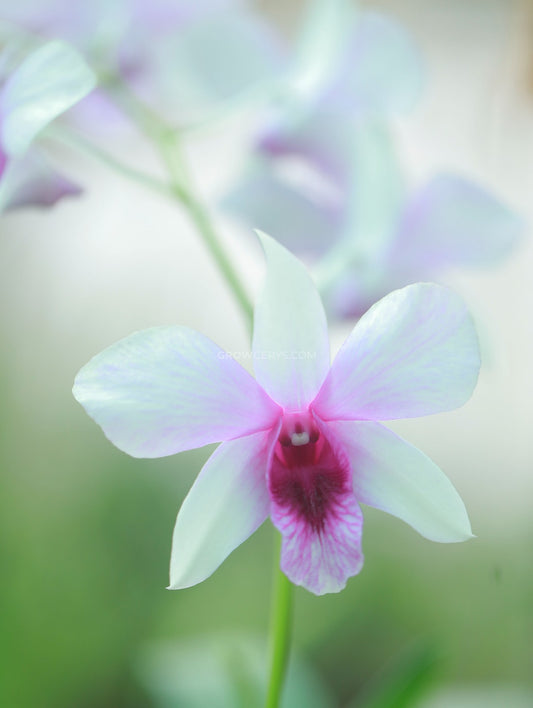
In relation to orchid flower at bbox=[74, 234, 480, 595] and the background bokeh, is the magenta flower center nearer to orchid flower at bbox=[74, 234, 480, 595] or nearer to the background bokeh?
orchid flower at bbox=[74, 234, 480, 595]

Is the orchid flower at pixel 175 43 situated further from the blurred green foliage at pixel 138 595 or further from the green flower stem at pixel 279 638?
the blurred green foliage at pixel 138 595

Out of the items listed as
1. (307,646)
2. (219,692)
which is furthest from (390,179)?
(307,646)

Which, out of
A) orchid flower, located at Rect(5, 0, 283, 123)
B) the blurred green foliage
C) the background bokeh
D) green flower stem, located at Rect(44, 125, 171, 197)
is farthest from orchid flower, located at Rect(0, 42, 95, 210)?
the blurred green foliage

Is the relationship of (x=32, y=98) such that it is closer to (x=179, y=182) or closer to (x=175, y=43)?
(x=179, y=182)

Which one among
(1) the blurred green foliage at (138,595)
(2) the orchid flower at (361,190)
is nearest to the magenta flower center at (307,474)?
(2) the orchid flower at (361,190)

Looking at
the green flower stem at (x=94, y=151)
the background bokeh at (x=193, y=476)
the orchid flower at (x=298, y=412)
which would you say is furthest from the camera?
the background bokeh at (x=193, y=476)
